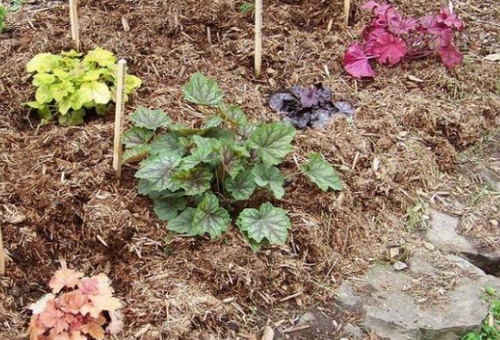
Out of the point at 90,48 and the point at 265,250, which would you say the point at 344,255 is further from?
the point at 90,48

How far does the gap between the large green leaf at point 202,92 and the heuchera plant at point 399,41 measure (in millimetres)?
946

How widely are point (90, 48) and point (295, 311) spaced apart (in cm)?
171

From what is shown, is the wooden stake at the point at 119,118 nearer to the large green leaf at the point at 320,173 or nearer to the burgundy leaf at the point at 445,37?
the large green leaf at the point at 320,173

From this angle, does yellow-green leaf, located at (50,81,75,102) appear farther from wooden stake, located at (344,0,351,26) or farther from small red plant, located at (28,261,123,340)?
wooden stake, located at (344,0,351,26)

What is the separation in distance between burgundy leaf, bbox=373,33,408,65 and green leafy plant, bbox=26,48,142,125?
1.32 meters

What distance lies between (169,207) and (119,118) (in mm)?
410

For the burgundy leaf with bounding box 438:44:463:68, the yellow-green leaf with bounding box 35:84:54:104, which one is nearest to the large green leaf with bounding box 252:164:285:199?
the yellow-green leaf with bounding box 35:84:54:104

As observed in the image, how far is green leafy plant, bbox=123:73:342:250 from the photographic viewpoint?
298 cm

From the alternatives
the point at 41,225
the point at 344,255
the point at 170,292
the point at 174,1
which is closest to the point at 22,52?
the point at 174,1

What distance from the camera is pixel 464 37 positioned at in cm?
437


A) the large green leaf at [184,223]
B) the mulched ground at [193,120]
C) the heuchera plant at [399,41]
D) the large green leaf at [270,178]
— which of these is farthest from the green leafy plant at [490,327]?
the heuchera plant at [399,41]

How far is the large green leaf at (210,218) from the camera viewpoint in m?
2.96

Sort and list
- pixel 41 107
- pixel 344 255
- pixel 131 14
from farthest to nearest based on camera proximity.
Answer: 1. pixel 131 14
2. pixel 41 107
3. pixel 344 255

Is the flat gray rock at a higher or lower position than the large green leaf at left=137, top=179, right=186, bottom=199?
lower
